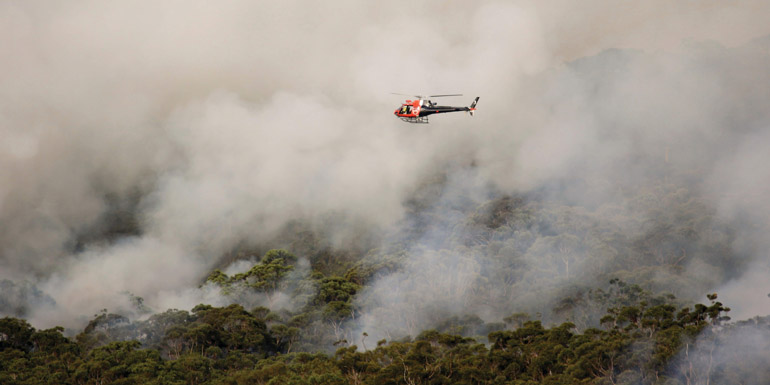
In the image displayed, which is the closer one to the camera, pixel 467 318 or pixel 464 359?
pixel 464 359

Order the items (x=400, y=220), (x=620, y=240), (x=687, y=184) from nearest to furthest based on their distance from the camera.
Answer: (x=620, y=240) < (x=687, y=184) < (x=400, y=220)

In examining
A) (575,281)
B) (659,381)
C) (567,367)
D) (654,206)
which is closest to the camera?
(659,381)

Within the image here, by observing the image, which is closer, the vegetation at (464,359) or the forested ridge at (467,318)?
the vegetation at (464,359)

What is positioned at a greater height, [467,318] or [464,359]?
[467,318]

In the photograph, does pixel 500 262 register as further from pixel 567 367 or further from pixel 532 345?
pixel 567 367

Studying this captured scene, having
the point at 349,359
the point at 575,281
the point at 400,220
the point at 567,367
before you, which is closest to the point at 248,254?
the point at 400,220

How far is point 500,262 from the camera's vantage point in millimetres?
141500

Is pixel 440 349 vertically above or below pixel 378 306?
below

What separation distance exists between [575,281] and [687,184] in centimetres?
6973

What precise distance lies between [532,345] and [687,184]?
4533 inches

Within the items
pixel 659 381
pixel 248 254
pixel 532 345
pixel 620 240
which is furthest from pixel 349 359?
pixel 248 254

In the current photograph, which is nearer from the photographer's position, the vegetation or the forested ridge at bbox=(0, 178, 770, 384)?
the vegetation

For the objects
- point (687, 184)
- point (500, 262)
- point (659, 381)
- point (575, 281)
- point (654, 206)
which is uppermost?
point (687, 184)

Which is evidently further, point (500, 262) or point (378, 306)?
point (500, 262)
